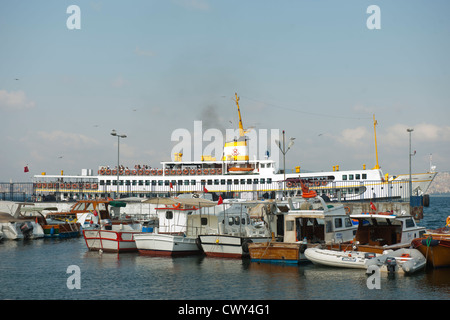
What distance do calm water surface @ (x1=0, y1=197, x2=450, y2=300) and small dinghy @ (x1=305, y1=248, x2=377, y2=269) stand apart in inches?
15.3

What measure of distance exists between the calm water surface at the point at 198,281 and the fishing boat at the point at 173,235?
1110 millimetres

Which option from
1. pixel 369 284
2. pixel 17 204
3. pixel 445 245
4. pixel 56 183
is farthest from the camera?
pixel 56 183

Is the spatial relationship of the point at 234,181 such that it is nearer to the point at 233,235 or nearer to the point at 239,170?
the point at 239,170

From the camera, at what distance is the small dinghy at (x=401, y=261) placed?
25.7 meters

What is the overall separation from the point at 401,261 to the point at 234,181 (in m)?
50.3

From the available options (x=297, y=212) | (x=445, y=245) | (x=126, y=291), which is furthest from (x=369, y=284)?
(x=126, y=291)

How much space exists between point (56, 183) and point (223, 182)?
27.5 metres

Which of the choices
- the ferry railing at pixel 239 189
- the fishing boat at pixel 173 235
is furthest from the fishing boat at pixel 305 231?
the ferry railing at pixel 239 189

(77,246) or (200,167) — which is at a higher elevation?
(200,167)

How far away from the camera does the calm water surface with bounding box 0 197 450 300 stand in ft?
73.4

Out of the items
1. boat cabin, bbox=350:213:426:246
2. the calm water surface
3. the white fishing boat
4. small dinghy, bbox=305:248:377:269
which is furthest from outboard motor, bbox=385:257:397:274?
the white fishing boat

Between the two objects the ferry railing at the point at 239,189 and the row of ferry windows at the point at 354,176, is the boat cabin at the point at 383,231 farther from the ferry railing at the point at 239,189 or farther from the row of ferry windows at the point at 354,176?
the row of ferry windows at the point at 354,176

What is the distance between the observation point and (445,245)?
1086 inches
